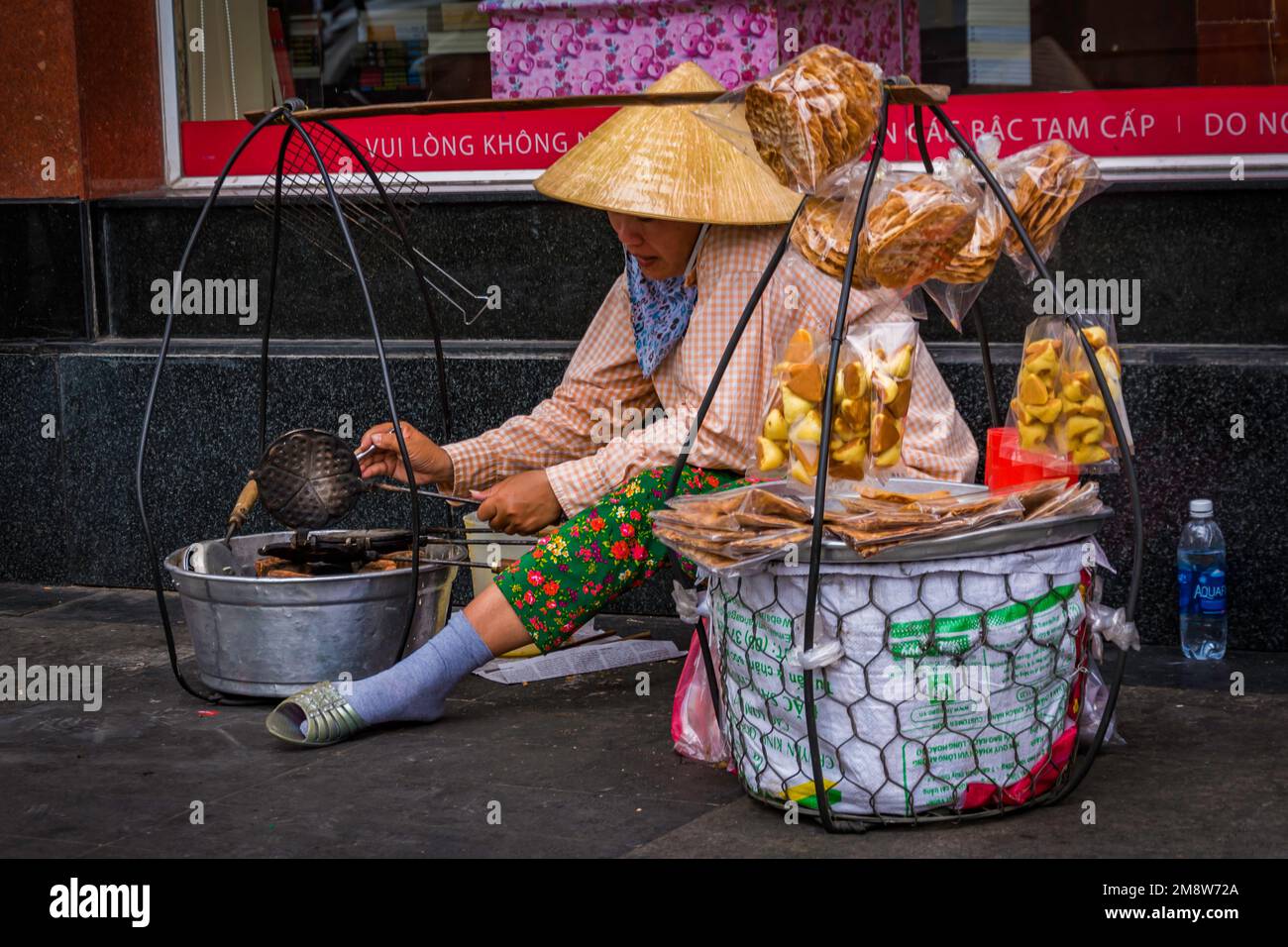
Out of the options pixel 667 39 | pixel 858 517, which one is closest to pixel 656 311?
pixel 858 517

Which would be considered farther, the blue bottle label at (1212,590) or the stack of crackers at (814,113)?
the blue bottle label at (1212,590)

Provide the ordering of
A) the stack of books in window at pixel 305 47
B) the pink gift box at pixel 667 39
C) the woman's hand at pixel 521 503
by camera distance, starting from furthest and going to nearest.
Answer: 1. the stack of books in window at pixel 305 47
2. the pink gift box at pixel 667 39
3. the woman's hand at pixel 521 503

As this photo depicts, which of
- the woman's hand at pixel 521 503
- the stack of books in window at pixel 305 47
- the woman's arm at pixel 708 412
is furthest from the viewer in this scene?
the stack of books in window at pixel 305 47

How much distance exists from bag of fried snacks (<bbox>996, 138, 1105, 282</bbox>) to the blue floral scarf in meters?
0.72

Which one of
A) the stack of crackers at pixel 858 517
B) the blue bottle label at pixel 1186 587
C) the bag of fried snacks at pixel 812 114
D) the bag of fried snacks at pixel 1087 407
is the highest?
the bag of fried snacks at pixel 812 114

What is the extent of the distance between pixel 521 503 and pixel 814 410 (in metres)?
0.89

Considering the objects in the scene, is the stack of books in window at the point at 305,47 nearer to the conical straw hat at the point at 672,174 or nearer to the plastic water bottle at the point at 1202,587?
the conical straw hat at the point at 672,174

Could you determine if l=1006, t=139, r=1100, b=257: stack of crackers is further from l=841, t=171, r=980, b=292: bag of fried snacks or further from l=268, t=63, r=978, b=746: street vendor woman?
l=268, t=63, r=978, b=746: street vendor woman

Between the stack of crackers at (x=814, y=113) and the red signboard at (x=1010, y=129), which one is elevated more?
the red signboard at (x=1010, y=129)

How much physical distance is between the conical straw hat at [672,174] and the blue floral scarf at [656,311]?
0.49ft

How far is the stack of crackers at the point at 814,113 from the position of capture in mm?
2777

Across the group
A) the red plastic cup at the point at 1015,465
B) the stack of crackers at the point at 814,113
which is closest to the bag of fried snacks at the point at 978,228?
the stack of crackers at the point at 814,113

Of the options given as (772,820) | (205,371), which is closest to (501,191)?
(205,371)

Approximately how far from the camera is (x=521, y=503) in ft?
11.4
